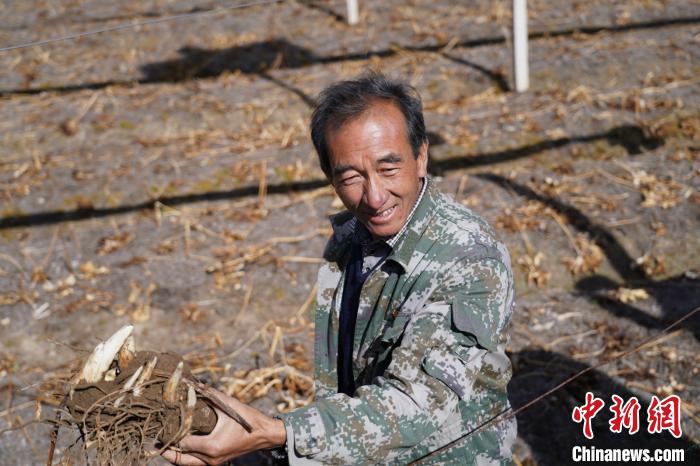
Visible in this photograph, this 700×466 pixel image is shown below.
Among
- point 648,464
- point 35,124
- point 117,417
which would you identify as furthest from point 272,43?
point 117,417

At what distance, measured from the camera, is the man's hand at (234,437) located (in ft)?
5.36

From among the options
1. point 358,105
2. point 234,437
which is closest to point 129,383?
point 234,437

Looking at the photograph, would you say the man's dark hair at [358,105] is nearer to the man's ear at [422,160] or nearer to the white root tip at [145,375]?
the man's ear at [422,160]

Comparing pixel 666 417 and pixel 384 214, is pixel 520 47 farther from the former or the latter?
pixel 384 214

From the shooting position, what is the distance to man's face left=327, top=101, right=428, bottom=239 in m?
1.97

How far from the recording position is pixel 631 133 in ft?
19.0

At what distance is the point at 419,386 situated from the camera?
1701 mm

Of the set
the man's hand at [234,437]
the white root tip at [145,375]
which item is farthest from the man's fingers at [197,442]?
the white root tip at [145,375]

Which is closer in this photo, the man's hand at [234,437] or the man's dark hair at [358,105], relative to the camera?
the man's hand at [234,437]

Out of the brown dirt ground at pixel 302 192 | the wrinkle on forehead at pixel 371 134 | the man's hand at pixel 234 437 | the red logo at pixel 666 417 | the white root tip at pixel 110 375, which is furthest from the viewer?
the brown dirt ground at pixel 302 192

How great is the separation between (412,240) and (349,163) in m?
0.27

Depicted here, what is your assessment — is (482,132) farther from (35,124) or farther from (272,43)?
(35,124)

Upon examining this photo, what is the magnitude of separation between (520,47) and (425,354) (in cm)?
508

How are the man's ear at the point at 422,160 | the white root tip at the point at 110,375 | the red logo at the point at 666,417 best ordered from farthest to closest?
the red logo at the point at 666,417 < the man's ear at the point at 422,160 < the white root tip at the point at 110,375
